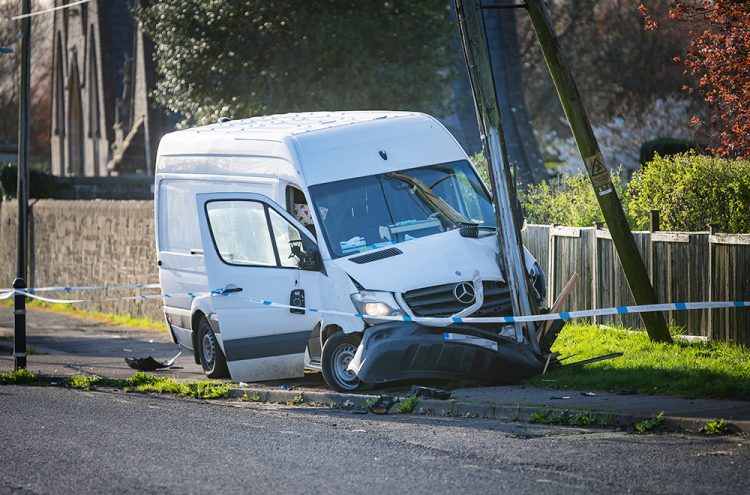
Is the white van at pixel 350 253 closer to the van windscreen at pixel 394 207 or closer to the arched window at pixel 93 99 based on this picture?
the van windscreen at pixel 394 207

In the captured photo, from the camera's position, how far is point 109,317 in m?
26.6

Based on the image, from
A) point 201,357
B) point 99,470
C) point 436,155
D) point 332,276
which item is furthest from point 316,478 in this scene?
point 201,357

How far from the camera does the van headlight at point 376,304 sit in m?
Result: 12.0

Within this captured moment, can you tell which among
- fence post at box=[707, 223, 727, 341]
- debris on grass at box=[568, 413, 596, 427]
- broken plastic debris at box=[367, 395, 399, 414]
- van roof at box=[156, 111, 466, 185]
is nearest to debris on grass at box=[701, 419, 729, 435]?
debris on grass at box=[568, 413, 596, 427]

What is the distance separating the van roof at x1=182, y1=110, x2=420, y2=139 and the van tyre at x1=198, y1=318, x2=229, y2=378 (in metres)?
2.35

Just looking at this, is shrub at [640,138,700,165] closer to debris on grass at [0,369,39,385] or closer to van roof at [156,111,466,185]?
van roof at [156,111,466,185]

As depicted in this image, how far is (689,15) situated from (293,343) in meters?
5.88

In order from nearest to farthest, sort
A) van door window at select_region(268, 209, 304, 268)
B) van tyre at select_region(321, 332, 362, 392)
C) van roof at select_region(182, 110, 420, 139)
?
van tyre at select_region(321, 332, 362, 392), van door window at select_region(268, 209, 304, 268), van roof at select_region(182, 110, 420, 139)

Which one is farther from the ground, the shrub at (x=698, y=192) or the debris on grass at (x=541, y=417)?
the shrub at (x=698, y=192)

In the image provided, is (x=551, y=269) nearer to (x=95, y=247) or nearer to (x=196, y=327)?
(x=196, y=327)

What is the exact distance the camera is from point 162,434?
10.5m

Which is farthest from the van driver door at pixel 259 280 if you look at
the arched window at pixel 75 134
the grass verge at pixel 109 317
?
the arched window at pixel 75 134

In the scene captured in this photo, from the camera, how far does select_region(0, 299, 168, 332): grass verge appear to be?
79.4 ft

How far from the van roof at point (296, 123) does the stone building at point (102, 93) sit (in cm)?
2566
